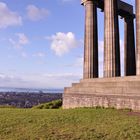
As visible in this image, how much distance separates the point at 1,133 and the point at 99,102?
16.3 metres

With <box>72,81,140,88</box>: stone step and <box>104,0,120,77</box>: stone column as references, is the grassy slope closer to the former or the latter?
<box>72,81,140,88</box>: stone step

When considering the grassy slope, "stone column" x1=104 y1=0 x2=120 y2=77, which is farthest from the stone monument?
the grassy slope

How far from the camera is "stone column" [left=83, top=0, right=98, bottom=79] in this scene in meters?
41.2

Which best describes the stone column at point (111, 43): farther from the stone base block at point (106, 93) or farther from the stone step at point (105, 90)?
the stone step at point (105, 90)

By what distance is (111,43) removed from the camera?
122ft

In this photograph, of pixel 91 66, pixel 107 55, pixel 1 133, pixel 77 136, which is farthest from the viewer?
pixel 91 66

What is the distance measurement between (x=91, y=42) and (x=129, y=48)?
9350mm

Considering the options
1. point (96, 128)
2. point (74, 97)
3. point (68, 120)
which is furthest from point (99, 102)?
point (96, 128)

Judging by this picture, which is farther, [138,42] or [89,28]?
[89,28]

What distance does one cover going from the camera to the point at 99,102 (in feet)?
107

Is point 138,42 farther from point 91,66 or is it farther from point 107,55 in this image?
point 91,66

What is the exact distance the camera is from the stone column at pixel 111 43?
121ft

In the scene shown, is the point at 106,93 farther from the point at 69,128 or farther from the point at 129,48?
the point at 129,48

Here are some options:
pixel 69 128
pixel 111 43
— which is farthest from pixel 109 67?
pixel 69 128
